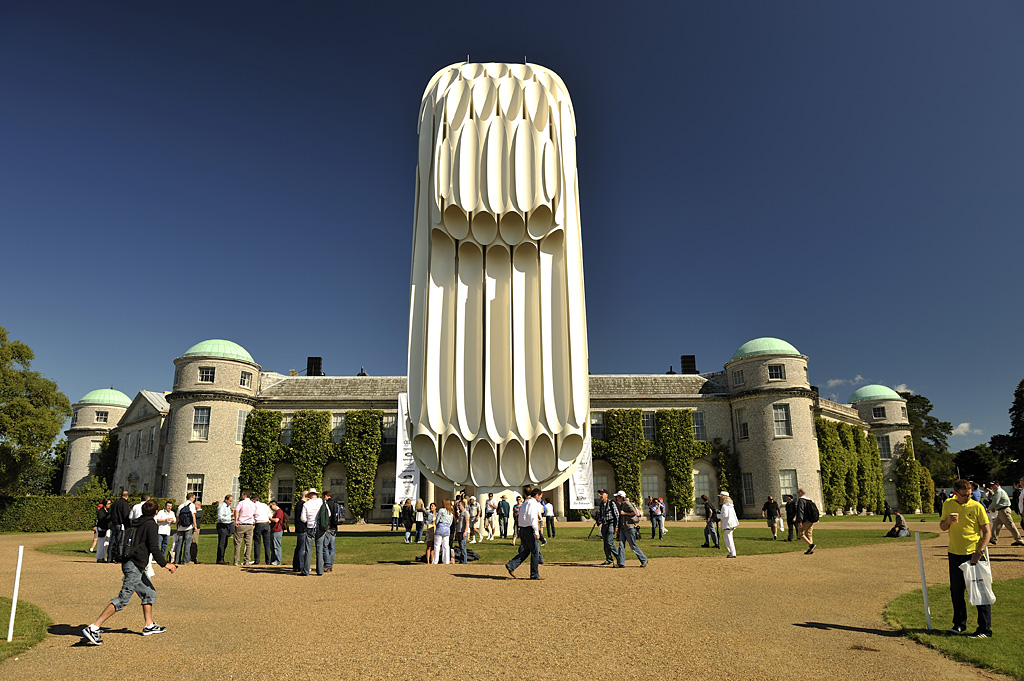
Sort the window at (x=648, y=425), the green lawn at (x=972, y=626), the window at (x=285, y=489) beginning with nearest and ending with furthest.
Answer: the green lawn at (x=972, y=626), the window at (x=285, y=489), the window at (x=648, y=425)

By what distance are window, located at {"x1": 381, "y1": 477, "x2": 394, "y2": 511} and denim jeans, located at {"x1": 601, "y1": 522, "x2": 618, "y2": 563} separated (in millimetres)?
28656

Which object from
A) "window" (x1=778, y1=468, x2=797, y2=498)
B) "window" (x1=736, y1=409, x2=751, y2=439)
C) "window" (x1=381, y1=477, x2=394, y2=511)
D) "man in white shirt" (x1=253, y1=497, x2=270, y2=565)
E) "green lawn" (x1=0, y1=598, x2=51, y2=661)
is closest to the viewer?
"green lawn" (x1=0, y1=598, x2=51, y2=661)

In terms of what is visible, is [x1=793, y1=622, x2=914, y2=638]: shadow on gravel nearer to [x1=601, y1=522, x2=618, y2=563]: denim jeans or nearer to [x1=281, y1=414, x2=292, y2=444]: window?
[x1=601, y1=522, x2=618, y2=563]: denim jeans

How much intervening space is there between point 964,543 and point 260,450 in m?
39.0

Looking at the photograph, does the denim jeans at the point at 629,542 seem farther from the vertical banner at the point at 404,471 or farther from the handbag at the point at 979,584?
the vertical banner at the point at 404,471

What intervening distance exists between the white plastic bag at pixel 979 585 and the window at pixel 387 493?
36.8m

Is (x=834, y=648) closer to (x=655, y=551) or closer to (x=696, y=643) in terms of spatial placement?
(x=696, y=643)

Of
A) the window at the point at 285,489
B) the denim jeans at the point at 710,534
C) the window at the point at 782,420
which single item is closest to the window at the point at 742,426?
the window at the point at 782,420

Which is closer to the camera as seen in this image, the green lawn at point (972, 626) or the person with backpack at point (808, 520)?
the green lawn at point (972, 626)

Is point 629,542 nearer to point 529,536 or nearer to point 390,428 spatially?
point 529,536

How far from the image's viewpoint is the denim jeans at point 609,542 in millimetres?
13984

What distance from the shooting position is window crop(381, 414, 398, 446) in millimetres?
41812

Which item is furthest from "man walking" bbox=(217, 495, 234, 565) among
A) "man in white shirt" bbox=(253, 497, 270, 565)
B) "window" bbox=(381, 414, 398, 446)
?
"window" bbox=(381, 414, 398, 446)

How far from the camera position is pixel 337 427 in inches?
1650
